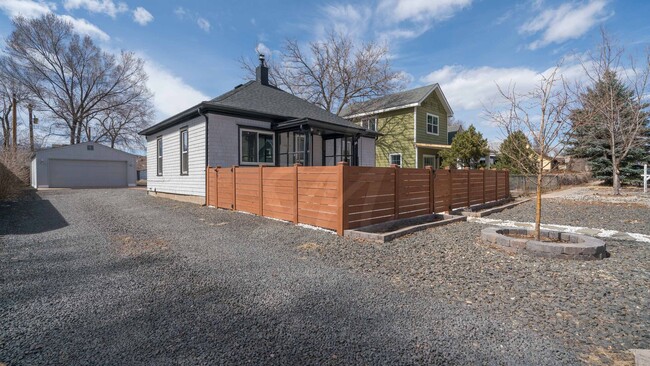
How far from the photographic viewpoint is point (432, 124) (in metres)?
20.9

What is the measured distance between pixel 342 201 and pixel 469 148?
45.4ft

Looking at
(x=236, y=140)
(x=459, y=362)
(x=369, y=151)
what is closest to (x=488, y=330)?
(x=459, y=362)

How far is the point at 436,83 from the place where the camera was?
800 inches

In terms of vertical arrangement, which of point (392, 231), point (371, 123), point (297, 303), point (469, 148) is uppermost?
point (371, 123)

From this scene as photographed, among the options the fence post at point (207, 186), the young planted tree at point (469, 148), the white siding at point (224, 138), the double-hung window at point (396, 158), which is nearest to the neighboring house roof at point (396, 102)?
the double-hung window at point (396, 158)

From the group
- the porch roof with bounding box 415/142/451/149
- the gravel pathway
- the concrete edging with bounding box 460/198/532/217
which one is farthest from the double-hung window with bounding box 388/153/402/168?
the gravel pathway

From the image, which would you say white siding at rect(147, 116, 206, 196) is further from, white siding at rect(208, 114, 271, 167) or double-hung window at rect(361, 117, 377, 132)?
double-hung window at rect(361, 117, 377, 132)

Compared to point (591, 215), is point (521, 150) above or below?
above

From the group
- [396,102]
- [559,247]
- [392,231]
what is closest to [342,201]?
[392,231]

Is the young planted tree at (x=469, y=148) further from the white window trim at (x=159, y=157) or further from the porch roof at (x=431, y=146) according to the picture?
the white window trim at (x=159, y=157)

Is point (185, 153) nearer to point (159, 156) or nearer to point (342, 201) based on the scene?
point (159, 156)

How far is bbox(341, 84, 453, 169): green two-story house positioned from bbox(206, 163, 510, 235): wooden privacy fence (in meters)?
9.91

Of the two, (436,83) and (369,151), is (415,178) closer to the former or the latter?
(369,151)

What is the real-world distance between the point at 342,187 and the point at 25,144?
39820 mm
